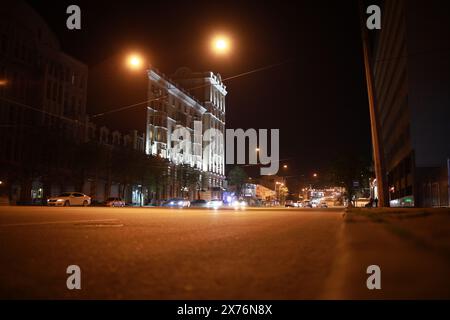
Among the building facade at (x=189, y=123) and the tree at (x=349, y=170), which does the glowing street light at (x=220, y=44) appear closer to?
the tree at (x=349, y=170)

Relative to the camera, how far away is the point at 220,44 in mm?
21125

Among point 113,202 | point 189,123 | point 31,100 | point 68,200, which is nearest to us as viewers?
point 68,200

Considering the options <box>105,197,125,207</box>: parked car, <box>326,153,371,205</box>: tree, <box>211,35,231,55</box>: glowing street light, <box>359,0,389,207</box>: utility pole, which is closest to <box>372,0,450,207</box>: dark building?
<box>326,153,371,205</box>: tree

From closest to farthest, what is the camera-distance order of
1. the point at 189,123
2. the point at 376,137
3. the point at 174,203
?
the point at 376,137
the point at 174,203
the point at 189,123

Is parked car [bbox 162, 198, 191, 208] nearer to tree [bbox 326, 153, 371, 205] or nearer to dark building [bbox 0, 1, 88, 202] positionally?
dark building [bbox 0, 1, 88, 202]

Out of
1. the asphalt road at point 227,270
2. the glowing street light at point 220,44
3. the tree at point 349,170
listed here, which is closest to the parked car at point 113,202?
the glowing street light at point 220,44

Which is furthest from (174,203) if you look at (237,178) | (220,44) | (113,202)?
(237,178)

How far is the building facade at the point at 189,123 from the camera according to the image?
78250mm

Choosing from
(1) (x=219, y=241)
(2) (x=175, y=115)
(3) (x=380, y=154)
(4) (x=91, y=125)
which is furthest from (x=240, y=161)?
(1) (x=219, y=241)

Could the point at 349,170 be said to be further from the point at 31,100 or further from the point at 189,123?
the point at 31,100

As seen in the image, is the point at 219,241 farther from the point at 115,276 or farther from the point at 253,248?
the point at 115,276

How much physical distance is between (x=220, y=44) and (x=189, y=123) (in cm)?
7382

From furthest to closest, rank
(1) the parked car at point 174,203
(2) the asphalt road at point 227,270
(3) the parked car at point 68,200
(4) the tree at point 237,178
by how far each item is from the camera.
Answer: (4) the tree at point 237,178
(1) the parked car at point 174,203
(3) the parked car at point 68,200
(2) the asphalt road at point 227,270

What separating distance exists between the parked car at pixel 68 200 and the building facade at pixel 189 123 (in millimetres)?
28052
